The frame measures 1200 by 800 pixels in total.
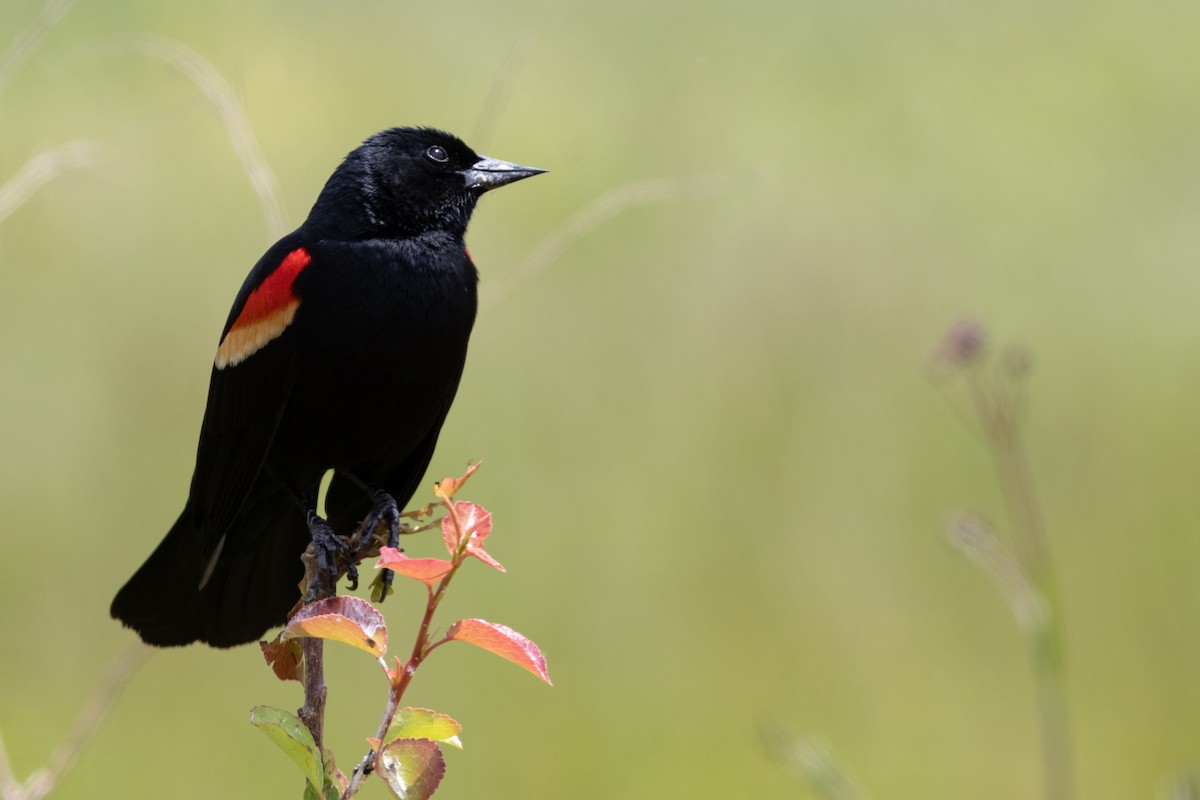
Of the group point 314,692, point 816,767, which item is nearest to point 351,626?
point 314,692

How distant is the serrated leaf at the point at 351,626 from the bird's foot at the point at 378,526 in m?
0.55

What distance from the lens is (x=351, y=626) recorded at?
0.88 meters

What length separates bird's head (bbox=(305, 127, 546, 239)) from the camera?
191cm

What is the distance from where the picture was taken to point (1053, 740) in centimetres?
191

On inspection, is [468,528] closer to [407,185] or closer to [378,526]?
[378,526]

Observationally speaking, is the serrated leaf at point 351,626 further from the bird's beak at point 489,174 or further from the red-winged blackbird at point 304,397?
the bird's beak at point 489,174

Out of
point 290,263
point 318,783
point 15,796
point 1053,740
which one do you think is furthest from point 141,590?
point 1053,740

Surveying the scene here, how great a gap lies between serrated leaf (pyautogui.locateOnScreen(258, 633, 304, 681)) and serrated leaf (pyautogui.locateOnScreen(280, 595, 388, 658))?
0.70 feet

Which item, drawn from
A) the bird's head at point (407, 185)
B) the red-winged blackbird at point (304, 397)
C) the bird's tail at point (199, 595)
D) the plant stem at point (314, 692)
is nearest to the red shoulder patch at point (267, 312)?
the red-winged blackbird at point (304, 397)

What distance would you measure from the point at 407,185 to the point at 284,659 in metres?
1.04

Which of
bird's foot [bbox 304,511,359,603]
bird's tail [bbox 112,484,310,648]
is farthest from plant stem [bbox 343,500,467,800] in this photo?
bird's tail [bbox 112,484,310,648]

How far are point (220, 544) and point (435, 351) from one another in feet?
1.41

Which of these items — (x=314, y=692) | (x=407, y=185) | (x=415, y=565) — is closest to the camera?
(x=415, y=565)

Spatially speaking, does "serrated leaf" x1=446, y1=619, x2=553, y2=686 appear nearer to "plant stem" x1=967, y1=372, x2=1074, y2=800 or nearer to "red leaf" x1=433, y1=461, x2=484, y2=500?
"red leaf" x1=433, y1=461, x2=484, y2=500
